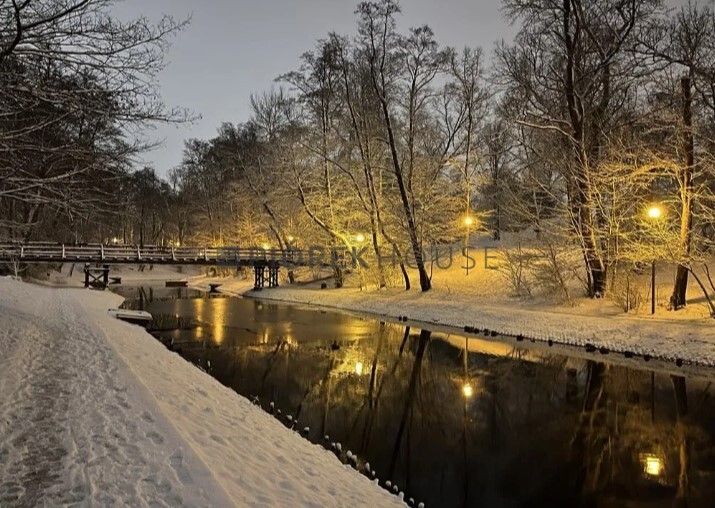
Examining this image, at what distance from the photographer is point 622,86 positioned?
1891cm

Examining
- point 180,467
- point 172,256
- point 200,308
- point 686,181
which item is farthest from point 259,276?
point 180,467

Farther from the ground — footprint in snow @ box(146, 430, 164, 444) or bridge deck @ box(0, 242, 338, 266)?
bridge deck @ box(0, 242, 338, 266)

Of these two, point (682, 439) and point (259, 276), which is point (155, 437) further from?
point (259, 276)

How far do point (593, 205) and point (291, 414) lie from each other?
14.1 metres

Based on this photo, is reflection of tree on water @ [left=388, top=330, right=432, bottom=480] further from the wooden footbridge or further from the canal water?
the wooden footbridge

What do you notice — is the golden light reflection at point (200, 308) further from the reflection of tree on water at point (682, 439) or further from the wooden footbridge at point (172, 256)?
the reflection of tree on water at point (682, 439)

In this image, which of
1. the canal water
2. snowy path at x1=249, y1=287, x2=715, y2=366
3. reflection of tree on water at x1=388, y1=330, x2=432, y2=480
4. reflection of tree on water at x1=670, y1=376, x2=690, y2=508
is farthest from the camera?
snowy path at x1=249, y1=287, x2=715, y2=366

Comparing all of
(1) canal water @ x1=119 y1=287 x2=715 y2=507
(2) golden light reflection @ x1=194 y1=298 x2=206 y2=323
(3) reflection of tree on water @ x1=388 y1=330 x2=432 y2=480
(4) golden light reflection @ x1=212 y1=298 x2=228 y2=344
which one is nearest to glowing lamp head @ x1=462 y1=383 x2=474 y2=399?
(1) canal water @ x1=119 y1=287 x2=715 y2=507

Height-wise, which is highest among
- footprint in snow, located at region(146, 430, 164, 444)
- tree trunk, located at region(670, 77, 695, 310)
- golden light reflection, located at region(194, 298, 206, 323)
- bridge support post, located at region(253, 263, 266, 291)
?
tree trunk, located at region(670, 77, 695, 310)

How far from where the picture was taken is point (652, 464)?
7.76m

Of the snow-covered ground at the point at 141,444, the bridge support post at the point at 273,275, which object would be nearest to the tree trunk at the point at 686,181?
the snow-covered ground at the point at 141,444

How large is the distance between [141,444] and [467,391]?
8.05 m

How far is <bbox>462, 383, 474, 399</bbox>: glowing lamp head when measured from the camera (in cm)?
1164

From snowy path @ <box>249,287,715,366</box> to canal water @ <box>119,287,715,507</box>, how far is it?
1386 millimetres
